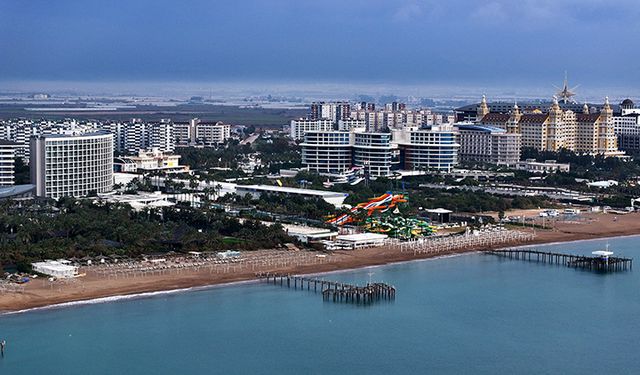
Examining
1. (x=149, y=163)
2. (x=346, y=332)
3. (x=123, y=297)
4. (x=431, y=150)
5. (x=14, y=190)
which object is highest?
(x=431, y=150)

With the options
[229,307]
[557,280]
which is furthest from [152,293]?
[557,280]

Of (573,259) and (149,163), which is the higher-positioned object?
(149,163)

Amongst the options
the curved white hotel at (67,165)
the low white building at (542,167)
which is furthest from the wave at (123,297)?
the low white building at (542,167)

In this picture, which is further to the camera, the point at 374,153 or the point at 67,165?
the point at 374,153

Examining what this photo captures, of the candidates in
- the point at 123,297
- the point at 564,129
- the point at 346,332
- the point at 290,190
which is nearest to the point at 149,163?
the point at 290,190

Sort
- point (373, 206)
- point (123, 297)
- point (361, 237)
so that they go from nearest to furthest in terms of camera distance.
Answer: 1. point (123, 297)
2. point (361, 237)
3. point (373, 206)

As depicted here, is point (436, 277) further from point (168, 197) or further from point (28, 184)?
point (28, 184)

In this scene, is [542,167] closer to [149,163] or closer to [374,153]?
[374,153]
